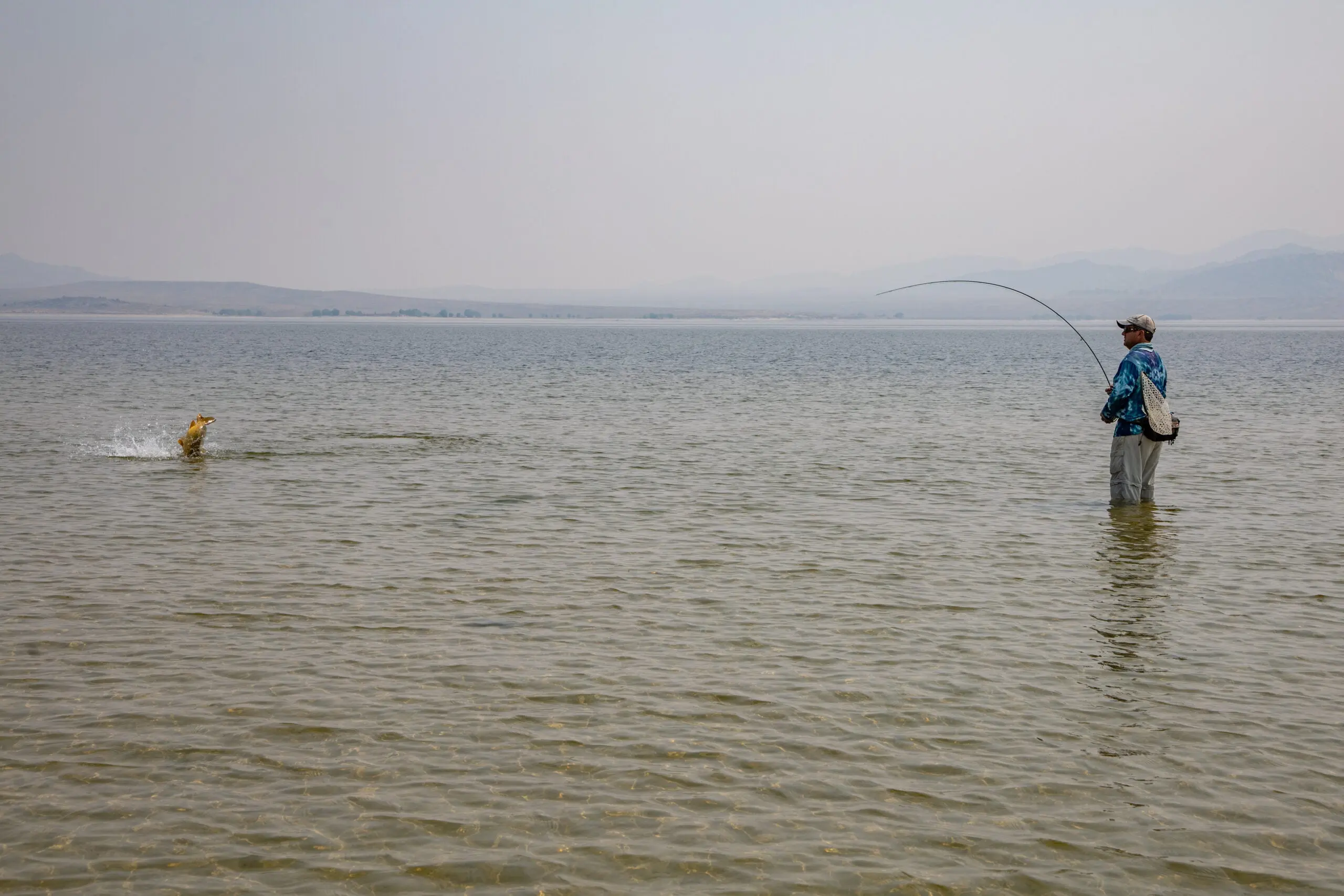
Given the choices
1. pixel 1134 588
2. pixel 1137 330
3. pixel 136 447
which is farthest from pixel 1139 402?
pixel 136 447

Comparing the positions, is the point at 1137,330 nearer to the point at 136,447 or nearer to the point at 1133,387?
the point at 1133,387

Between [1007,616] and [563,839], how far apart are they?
5.82m

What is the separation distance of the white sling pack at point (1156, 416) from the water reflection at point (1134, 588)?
3.93 ft

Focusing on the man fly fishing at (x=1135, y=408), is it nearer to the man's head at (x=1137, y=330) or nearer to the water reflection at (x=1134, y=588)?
the man's head at (x=1137, y=330)

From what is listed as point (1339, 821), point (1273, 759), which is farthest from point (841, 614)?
point (1339, 821)

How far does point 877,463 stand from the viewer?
2241 cm

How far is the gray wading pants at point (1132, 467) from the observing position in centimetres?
1614

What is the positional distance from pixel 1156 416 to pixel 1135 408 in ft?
0.91

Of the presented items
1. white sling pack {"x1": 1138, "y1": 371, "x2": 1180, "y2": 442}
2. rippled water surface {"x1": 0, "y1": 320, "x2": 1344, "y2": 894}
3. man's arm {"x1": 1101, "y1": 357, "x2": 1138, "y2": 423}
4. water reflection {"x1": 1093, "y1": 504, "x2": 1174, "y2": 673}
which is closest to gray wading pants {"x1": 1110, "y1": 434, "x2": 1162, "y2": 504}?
water reflection {"x1": 1093, "y1": 504, "x2": 1174, "y2": 673}

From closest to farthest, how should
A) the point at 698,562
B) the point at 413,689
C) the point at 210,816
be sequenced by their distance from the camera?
the point at 210,816
the point at 413,689
the point at 698,562

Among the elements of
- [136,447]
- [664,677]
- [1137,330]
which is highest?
[1137,330]

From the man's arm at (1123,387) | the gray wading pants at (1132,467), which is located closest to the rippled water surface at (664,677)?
the gray wading pants at (1132,467)

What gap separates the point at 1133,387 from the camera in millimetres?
15391

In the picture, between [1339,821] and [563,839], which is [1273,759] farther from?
[563,839]
